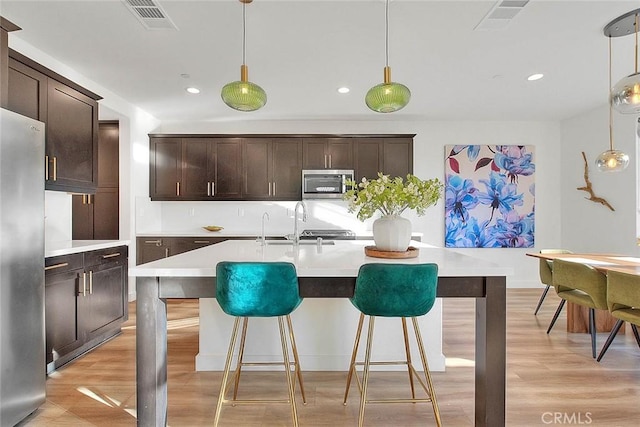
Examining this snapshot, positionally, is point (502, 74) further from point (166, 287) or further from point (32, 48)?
point (32, 48)

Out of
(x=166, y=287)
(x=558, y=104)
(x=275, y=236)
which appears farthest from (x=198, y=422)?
(x=558, y=104)

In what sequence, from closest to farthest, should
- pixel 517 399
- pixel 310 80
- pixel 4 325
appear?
pixel 4 325 → pixel 517 399 → pixel 310 80

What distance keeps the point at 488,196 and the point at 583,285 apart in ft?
9.15

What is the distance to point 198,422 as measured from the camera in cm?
195

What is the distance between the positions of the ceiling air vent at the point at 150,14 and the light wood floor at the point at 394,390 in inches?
103

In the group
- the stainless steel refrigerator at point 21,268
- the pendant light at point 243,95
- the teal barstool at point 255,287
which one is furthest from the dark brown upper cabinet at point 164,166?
the teal barstool at point 255,287

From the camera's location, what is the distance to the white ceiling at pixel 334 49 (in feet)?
8.09

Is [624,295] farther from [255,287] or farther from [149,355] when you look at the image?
[149,355]

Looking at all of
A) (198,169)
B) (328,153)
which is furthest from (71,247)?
(328,153)

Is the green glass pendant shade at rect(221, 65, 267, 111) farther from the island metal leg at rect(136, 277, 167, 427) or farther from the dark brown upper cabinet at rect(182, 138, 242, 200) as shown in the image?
the dark brown upper cabinet at rect(182, 138, 242, 200)

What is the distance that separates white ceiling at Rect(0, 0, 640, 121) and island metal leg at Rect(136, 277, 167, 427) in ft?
6.48

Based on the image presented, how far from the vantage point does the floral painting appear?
541cm

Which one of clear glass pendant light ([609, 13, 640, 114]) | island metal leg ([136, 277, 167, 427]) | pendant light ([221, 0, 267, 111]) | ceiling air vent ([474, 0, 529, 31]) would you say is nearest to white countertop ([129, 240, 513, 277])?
island metal leg ([136, 277, 167, 427])

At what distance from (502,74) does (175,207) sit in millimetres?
4686
